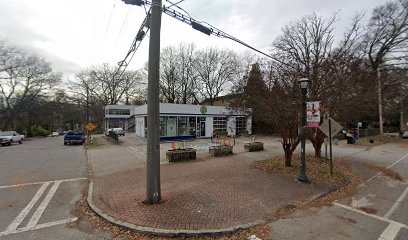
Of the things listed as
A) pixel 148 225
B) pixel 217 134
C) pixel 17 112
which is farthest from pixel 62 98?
pixel 148 225

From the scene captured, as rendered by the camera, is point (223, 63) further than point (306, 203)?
Yes

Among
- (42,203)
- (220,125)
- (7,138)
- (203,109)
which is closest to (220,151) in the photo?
(42,203)

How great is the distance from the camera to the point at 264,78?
1192 centimetres

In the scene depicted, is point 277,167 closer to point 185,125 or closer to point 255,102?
point 255,102

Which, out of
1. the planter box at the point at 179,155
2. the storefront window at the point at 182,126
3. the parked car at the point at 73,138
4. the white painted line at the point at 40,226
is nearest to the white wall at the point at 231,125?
the storefront window at the point at 182,126

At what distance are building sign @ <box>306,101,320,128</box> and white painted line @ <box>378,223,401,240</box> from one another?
390 cm

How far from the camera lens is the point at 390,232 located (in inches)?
189

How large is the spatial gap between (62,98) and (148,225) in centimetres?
6056

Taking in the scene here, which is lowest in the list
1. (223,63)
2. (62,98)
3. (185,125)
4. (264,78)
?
(185,125)

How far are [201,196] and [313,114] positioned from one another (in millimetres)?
5248

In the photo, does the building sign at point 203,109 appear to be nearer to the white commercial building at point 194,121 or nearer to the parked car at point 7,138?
the white commercial building at point 194,121

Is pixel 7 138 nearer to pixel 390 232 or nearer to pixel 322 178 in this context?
pixel 322 178

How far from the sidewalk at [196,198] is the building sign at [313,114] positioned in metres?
2.25

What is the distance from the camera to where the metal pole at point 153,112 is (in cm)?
586
